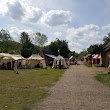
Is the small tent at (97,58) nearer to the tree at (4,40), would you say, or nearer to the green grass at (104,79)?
the tree at (4,40)

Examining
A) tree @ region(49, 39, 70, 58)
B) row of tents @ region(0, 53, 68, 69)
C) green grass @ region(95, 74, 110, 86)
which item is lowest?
green grass @ region(95, 74, 110, 86)

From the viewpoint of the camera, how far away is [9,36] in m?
115

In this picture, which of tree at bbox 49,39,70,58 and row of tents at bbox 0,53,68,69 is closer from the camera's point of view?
row of tents at bbox 0,53,68,69

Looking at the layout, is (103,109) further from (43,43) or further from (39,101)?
(43,43)

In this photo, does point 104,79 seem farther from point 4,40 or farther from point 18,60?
point 4,40

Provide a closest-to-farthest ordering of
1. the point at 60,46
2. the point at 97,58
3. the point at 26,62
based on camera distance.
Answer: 1. the point at 26,62
2. the point at 97,58
3. the point at 60,46

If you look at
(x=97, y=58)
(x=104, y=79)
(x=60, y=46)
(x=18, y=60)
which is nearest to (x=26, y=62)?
(x=18, y=60)

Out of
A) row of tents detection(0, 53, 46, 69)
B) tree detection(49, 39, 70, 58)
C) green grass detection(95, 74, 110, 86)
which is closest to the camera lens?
green grass detection(95, 74, 110, 86)

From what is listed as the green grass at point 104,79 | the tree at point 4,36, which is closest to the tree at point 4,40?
the tree at point 4,36

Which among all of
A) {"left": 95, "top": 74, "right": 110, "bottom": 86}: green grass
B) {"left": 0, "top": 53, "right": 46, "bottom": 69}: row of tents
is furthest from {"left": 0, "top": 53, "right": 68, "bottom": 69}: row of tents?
{"left": 95, "top": 74, "right": 110, "bottom": 86}: green grass

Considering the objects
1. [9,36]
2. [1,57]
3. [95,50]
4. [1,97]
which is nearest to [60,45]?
[9,36]

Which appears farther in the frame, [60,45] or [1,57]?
[60,45]

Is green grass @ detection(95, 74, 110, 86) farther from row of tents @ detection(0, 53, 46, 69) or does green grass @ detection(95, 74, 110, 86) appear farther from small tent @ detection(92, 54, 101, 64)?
small tent @ detection(92, 54, 101, 64)

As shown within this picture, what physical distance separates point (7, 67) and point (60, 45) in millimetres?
55292
